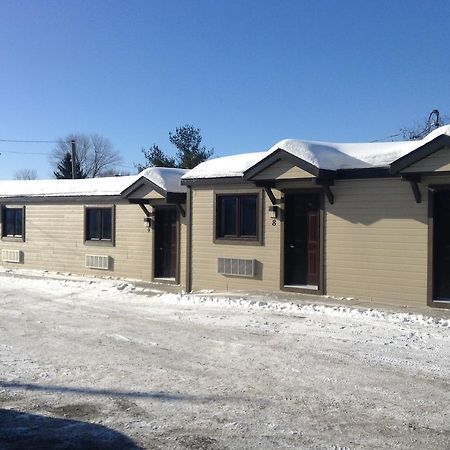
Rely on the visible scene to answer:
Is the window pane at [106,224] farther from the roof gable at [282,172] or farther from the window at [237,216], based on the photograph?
the roof gable at [282,172]

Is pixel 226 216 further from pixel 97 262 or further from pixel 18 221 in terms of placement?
pixel 18 221

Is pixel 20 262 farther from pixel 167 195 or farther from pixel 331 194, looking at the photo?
pixel 331 194

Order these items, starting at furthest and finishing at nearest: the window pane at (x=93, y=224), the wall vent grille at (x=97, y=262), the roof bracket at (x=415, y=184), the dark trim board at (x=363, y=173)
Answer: the window pane at (x=93, y=224) < the wall vent grille at (x=97, y=262) < the dark trim board at (x=363, y=173) < the roof bracket at (x=415, y=184)

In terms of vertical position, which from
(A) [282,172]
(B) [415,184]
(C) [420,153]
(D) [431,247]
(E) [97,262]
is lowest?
(E) [97,262]

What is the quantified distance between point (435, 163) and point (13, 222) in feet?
51.0

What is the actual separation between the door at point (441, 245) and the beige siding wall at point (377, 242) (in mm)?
196

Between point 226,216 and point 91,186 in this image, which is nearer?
point 226,216

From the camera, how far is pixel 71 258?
18984mm

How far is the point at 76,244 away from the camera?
18.9m

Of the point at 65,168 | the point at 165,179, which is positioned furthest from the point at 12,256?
the point at 65,168

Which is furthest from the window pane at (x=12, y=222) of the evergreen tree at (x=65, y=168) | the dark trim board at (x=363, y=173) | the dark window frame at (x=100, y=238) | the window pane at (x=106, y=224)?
the evergreen tree at (x=65, y=168)

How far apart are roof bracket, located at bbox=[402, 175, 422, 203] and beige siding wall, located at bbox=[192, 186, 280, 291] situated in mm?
3282

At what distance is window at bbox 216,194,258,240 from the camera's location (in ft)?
45.1

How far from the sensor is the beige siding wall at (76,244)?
1698cm
